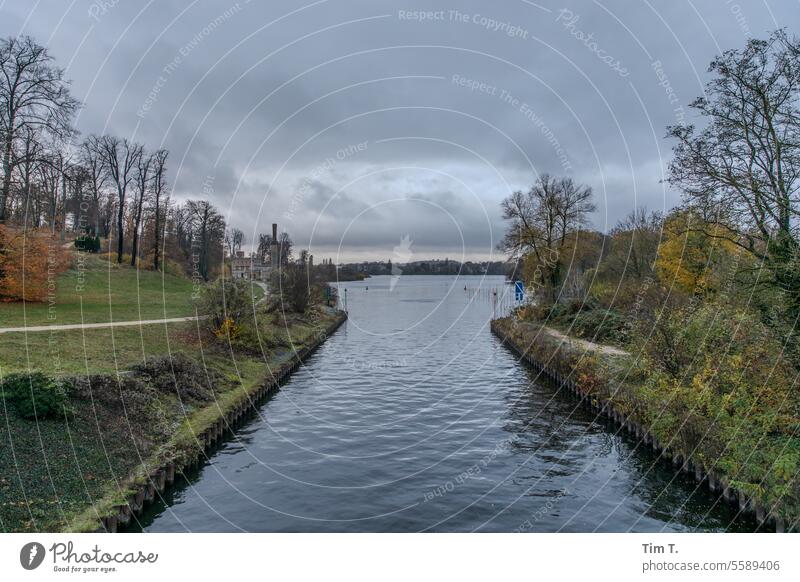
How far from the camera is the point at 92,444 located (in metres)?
13.6

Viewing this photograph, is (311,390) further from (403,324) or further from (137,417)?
(403,324)

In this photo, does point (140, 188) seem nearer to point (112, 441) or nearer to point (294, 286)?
point (294, 286)

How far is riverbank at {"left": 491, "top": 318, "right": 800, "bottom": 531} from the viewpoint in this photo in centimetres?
1130

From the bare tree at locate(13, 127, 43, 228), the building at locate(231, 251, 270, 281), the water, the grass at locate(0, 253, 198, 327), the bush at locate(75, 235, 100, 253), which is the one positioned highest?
the bare tree at locate(13, 127, 43, 228)

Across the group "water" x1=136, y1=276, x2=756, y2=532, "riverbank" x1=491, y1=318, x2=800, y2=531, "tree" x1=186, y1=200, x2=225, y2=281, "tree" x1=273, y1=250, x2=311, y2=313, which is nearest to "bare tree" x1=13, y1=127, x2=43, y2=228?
"water" x1=136, y1=276, x2=756, y2=532

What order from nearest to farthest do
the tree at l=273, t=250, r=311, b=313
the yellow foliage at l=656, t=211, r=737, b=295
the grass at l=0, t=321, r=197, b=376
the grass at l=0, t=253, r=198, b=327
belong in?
the grass at l=0, t=321, r=197, b=376 → the grass at l=0, t=253, r=198, b=327 → the yellow foliage at l=656, t=211, r=737, b=295 → the tree at l=273, t=250, r=311, b=313

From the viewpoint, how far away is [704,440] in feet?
47.3

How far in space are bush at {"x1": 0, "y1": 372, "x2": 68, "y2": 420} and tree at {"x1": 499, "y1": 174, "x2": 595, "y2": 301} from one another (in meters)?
46.8

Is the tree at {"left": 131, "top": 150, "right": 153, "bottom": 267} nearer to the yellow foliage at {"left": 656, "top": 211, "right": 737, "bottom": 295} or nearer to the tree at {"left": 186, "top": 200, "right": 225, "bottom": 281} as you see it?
the tree at {"left": 186, "top": 200, "right": 225, "bottom": 281}

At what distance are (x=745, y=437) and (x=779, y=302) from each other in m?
3.51
